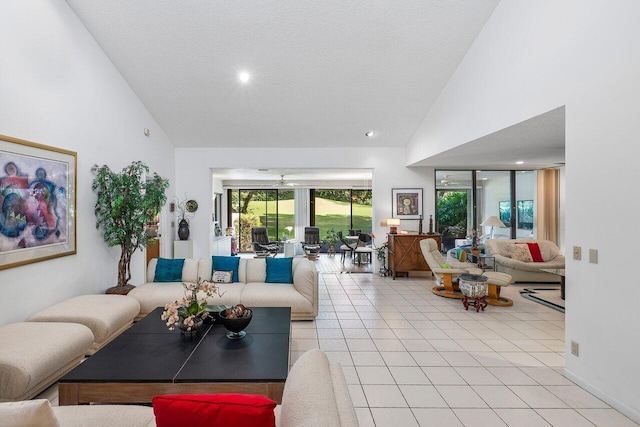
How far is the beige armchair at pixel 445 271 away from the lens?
217 inches

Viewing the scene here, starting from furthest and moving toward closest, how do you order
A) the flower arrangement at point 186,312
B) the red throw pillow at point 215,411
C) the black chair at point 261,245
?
the black chair at point 261,245
the flower arrangement at point 186,312
the red throw pillow at point 215,411

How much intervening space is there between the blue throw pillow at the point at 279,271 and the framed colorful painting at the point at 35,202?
2.35 m

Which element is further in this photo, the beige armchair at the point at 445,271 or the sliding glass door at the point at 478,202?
the sliding glass door at the point at 478,202

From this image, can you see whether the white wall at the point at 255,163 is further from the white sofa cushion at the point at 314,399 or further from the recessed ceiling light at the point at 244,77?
the white sofa cushion at the point at 314,399

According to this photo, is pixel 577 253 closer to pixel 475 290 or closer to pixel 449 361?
pixel 449 361

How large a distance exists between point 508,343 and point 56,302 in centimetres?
493

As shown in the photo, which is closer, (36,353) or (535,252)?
(36,353)

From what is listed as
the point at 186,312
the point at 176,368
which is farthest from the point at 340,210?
the point at 176,368

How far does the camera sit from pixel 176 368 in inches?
84.0

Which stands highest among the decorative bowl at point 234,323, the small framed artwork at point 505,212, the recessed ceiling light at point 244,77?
the recessed ceiling light at point 244,77

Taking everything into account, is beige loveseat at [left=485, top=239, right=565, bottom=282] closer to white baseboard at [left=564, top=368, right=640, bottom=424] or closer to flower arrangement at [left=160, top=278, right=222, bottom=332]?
white baseboard at [left=564, top=368, right=640, bottom=424]

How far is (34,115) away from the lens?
3.33m

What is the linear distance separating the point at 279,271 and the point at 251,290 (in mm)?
539

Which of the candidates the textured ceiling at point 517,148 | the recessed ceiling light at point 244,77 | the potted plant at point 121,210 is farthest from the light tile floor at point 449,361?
the recessed ceiling light at point 244,77
